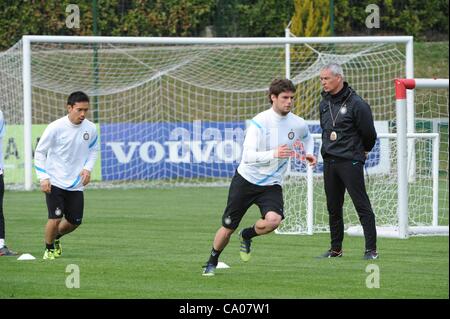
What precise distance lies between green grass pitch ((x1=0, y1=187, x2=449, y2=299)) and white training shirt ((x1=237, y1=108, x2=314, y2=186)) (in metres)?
1.00

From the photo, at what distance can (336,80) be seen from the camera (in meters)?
12.5

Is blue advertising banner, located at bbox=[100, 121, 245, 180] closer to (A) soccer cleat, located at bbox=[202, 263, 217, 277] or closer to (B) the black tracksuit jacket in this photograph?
(B) the black tracksuit jacket

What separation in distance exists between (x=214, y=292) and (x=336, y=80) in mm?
3600

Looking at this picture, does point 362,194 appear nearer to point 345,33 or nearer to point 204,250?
point 204,250

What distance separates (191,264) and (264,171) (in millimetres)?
1500

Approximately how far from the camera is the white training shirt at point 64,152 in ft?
42.0

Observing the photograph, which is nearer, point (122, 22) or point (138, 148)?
point (138, 148)

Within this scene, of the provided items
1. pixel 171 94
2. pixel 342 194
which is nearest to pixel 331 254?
pixel 342 194

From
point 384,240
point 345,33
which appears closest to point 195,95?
point 345,33

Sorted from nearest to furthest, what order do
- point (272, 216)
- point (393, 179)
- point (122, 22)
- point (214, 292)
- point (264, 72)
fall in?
point (214, 292) → point (272, 216) → point (393, 179) → point (264, 72) → point (122, 22)

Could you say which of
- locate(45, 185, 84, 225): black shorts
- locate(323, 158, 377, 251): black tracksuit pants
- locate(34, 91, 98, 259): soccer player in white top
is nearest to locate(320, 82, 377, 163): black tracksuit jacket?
locate(323, 158, 377, 251): black tracksuit pants

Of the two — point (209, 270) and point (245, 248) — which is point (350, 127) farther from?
point (209, 270)

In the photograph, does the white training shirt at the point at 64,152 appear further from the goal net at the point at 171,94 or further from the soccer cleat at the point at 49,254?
the goal net at the point at 171,94

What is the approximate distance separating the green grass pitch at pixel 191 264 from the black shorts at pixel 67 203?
48 cm
